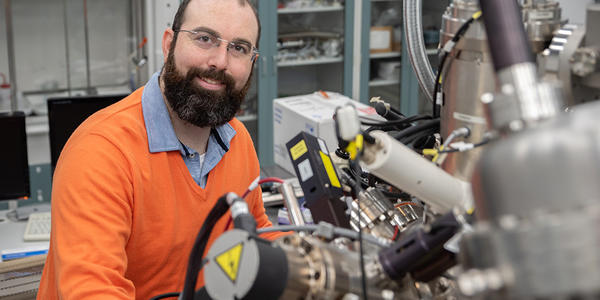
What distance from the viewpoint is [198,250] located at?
0.80 metres

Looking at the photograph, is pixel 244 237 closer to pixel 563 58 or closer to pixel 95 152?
pixel 563 58

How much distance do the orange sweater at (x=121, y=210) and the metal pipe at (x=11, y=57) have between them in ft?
8.83

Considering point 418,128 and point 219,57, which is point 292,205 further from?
point 219,57

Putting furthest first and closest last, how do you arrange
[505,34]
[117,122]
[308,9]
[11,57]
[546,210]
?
1. [308,9]
2. [11,57]
3. [117,122]
4. [505,34]
5. [546,210]

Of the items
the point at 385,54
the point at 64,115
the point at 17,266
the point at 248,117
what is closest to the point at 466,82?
the point at 17,266

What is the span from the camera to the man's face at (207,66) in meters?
1.44

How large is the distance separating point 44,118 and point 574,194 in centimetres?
383

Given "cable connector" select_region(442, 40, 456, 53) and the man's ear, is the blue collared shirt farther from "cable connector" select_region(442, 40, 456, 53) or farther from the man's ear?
"cable connector" select_region(442, 40, 456, 53)

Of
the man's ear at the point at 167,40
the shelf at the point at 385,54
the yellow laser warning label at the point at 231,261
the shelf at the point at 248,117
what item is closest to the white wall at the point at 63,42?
the shelf at the point at 248,117

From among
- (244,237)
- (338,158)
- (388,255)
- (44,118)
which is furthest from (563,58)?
(44,118)

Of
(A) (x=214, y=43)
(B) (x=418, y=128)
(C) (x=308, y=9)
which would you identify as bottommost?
(B) (x=418, y=128)

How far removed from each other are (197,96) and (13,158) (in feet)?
4.77

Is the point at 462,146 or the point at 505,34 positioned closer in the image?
the point at 505,34

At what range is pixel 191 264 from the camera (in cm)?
80
